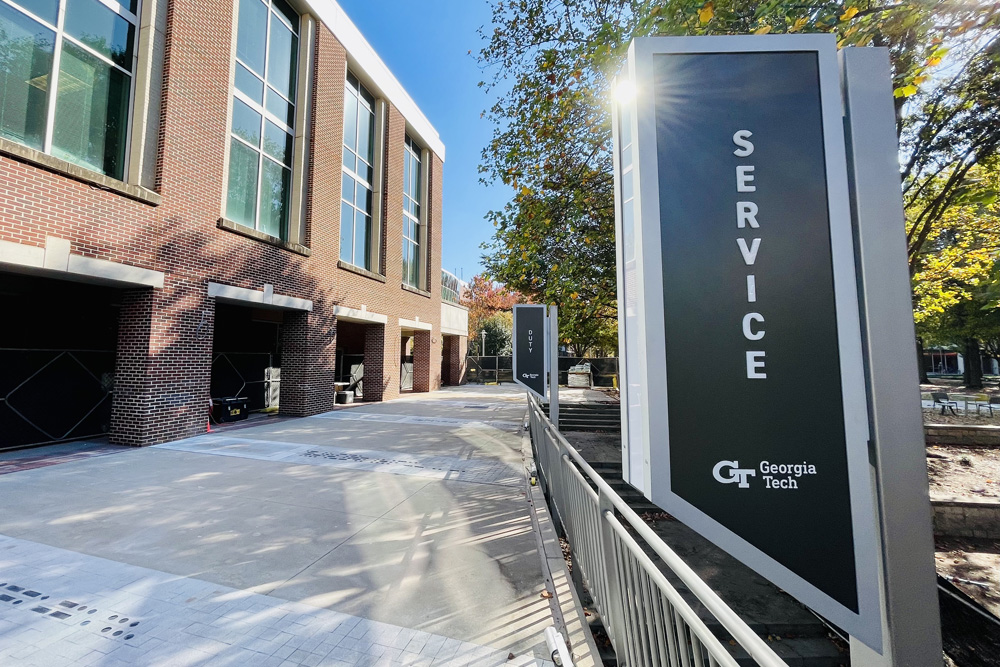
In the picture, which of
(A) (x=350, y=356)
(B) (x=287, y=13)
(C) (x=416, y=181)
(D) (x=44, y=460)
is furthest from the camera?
(C) (x=416, y=181)

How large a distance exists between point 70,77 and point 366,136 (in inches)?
401

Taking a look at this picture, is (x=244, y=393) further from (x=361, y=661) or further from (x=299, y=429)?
(x=361, y=661)

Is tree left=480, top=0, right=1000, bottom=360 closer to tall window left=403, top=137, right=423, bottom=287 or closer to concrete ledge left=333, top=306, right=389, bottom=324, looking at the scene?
concrete ledge left=333, top=306, right=389, bottom=324

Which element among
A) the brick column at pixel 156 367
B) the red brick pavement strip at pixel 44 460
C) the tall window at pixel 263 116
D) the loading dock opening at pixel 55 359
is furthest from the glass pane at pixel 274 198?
the red brick pavement strip at pixel 44 460

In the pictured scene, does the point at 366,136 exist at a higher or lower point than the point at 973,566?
higher

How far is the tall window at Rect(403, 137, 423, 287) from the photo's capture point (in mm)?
20266

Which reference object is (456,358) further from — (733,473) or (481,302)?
(733,473)

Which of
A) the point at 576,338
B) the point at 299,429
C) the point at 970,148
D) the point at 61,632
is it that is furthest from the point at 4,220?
the point at 970,148

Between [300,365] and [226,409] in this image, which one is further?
[300,365]

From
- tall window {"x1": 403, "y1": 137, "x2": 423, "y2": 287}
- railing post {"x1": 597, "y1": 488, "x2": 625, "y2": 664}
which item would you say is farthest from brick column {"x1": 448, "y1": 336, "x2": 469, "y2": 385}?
railing post {"x1": 597, "y1": 488, "x2": 625, "y2": 664}

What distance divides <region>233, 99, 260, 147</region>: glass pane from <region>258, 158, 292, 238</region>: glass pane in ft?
2.13

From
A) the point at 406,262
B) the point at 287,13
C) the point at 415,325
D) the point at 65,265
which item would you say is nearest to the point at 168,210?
the point at 65,265

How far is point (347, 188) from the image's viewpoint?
1547cm

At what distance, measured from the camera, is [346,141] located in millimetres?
15328
